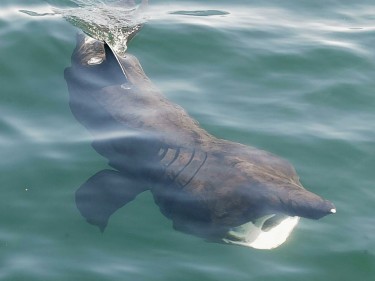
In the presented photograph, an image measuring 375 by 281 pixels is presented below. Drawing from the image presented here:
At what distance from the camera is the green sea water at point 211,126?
6797 mm

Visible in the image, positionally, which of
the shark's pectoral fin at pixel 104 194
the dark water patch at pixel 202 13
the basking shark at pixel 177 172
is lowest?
the shark's pectoral fin at pixel 104 194

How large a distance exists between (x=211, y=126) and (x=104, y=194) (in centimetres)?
171

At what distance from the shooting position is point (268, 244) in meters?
6.83

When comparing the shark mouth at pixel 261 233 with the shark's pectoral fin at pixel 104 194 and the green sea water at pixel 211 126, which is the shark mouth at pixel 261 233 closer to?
the green sea water at pixel 211 126

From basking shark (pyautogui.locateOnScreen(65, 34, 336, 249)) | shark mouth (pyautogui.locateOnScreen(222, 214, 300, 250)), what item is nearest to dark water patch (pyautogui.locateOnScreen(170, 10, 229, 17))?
basking shark (pyautogui.locateOnScreen(65, 34, 336, 249))

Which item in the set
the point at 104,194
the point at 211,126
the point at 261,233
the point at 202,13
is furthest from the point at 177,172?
the point at 202,13

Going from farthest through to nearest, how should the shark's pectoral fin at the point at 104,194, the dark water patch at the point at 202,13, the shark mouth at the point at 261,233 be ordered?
the dark water patch at the point at 202,13, the shark's pectoral fin at the point at 104,194, the shark mouth at the point at 261,233

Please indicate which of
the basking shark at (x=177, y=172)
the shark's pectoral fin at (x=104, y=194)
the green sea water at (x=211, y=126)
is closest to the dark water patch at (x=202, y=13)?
the green sea water at (x=211, y=126)

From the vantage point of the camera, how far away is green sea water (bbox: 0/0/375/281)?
680cm

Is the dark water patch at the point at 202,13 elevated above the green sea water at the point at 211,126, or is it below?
above

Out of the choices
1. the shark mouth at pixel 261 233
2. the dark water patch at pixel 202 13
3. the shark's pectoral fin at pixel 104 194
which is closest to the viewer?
the shark mouth at pixel 261 233

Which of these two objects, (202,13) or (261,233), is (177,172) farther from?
(202,13)

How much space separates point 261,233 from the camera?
6820mm

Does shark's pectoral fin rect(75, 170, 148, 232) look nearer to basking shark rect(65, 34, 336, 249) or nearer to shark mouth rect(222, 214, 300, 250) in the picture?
basking shark rect(65, 34, 336, 249)
